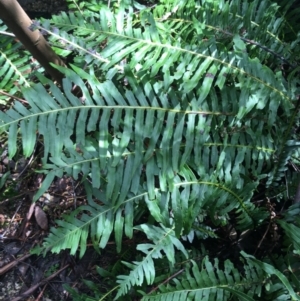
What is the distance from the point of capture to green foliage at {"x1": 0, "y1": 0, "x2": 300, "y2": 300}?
1.33m

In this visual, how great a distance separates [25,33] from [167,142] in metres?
0.66

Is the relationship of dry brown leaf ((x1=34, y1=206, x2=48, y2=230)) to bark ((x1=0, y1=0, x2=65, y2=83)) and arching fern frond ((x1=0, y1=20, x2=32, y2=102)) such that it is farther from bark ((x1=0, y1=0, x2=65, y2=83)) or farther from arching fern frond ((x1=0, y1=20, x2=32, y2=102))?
bark ((x1=0, y1=0, x2=65, y2=83))

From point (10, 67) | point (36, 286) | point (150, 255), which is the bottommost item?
point (36, 286)

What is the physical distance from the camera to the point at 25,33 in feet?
4.84

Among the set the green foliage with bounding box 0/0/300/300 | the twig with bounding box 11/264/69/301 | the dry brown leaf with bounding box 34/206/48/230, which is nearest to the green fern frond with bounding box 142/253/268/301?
the green foliage with bounding box 0/0/300/300

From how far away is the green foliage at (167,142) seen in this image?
1335mm

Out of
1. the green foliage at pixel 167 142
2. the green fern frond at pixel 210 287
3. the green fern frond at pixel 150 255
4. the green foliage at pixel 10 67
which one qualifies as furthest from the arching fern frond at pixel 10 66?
the green fern frond at pixel 210 287

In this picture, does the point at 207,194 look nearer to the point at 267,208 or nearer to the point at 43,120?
the point at 267,208

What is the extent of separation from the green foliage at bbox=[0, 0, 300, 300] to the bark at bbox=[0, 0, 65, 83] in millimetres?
65

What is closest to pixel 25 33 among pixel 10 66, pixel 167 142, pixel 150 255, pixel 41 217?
pixel 10 66

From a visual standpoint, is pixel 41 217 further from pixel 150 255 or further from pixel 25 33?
pixel 25 33

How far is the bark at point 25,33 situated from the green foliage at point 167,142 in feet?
0.21

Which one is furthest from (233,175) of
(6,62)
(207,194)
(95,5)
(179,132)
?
(6,62)

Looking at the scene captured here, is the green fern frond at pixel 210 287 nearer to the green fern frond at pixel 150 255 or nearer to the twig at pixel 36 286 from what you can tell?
the green fern frond at pixel 150 255
